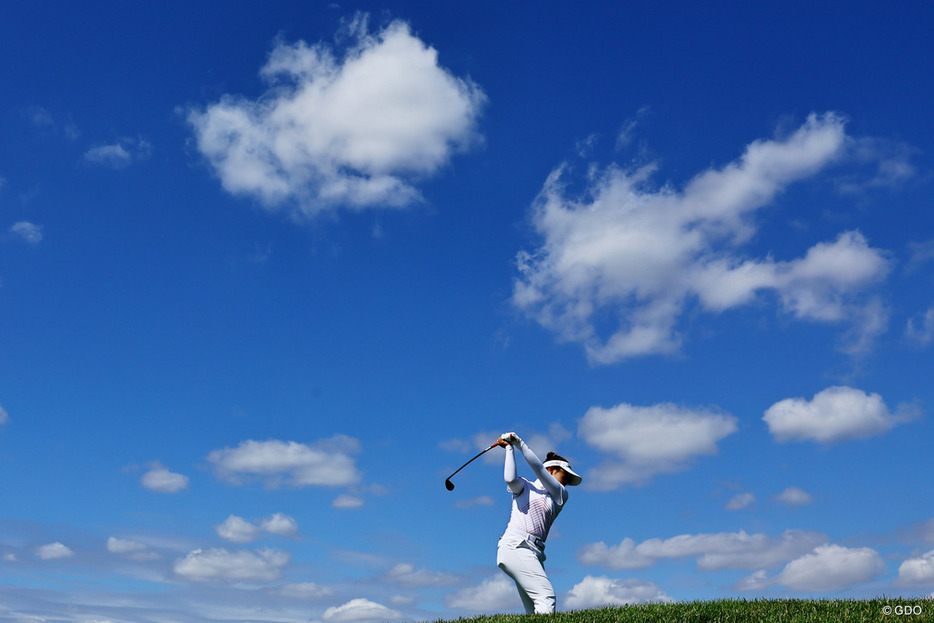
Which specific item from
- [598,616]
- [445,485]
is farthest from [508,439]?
[598,616]

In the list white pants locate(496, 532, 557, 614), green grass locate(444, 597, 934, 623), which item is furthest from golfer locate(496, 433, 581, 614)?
green grass locate(444, 597, 934, 623)

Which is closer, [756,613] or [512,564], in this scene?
[512,564]

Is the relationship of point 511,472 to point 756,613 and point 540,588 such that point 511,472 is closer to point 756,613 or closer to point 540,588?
point 540,588

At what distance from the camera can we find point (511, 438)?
11.7 meters

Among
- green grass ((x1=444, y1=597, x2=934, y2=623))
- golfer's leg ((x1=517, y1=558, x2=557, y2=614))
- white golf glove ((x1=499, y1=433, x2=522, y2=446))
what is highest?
white golf glove ((x1=499, y1=433, x2=522, y2=446))

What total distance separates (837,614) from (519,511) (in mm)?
6278

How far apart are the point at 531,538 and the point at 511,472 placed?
3.85 feet

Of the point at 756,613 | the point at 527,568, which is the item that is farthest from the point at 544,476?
the point at 756,613

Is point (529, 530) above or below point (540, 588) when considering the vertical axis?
above

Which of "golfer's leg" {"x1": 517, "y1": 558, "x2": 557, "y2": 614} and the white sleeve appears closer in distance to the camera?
the white sleeve

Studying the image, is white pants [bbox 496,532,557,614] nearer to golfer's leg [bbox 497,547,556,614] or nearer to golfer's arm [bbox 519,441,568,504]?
golfer's leg [bbox 497,547,556,614]

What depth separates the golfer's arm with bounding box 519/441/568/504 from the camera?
1152 centimetres

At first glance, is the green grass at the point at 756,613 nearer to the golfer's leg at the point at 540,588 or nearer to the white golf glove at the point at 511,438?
the golfer's leg at the point at 540,588

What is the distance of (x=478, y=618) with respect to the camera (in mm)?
13453
